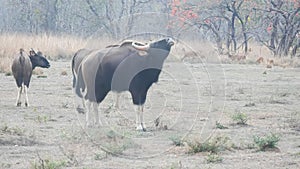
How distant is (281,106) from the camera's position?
16500 millimetres

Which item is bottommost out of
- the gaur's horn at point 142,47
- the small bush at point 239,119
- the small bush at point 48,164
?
the small bush at point 239,119

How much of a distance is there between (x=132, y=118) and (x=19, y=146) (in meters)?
3.30

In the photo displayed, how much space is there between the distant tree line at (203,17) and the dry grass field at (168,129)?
720 cm

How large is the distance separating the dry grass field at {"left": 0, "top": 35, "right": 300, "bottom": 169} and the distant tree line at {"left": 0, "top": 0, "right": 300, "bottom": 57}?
23.6 ft

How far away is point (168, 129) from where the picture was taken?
12023mm

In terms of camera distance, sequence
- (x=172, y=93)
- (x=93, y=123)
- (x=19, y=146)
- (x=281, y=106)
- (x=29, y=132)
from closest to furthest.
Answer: (x=19, y=146)
(x=29, y=132)
(x=93, y=123)
(x=281, y=106)
(x=172, y=93)

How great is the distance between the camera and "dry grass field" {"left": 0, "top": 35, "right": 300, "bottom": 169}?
917 centimetres

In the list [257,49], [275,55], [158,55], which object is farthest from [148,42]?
[257,49]

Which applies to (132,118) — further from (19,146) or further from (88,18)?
(88,18)

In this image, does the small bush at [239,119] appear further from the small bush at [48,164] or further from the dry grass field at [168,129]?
the small bush at [48,164]

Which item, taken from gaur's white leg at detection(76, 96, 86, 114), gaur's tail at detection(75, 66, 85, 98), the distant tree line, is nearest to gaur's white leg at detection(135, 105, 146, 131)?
gaur's tail at detection(75, 66, 85, 98)

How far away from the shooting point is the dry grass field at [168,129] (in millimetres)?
9172

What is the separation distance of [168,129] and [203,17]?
101ft

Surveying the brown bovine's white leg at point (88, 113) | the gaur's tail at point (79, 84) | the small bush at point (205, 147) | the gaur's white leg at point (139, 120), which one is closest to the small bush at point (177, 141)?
the small bush at point (205, 147)
